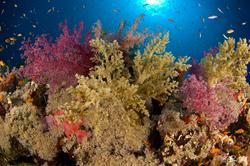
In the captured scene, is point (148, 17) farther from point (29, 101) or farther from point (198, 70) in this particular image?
point (29, 101)

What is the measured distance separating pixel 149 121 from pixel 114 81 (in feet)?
2.53

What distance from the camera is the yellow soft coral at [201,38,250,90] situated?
173 inches

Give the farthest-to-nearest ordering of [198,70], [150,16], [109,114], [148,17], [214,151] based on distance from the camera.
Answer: [148,17] → [150,16] → [198,70] → [214,151] → [109,114]

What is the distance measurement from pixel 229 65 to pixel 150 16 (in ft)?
237

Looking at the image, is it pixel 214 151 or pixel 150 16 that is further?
pixel 150 16

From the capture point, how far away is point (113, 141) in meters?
3.46

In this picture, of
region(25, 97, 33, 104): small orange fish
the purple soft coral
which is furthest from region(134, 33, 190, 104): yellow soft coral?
region(25, 97, 33, 104): small orange fish

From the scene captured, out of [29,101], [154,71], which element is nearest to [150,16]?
[154,71]

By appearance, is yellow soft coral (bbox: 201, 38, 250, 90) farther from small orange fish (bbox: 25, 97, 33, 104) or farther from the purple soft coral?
small orange fish (bbox: 25, 97, 33, 104)

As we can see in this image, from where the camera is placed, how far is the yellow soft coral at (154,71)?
153 inches

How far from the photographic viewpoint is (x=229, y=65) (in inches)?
176

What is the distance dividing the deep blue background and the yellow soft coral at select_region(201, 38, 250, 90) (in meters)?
30.9

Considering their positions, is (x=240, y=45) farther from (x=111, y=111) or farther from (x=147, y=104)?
(x=111, y=111)

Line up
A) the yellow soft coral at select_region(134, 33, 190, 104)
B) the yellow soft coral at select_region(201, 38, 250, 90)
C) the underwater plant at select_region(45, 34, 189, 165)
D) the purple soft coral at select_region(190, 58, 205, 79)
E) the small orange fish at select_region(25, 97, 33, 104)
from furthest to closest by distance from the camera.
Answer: the purple soft coral at select_region(190, 58, 205, 79)
the yellow soft coral at select_region(201, 38, 250, 90)
the small orange fish at select_region(25, 97, 33, 104)
the yellow soft coral at select_region(134, 33, 190, 104)
the underwater plant at select_region(45, 34, 189, 165)
